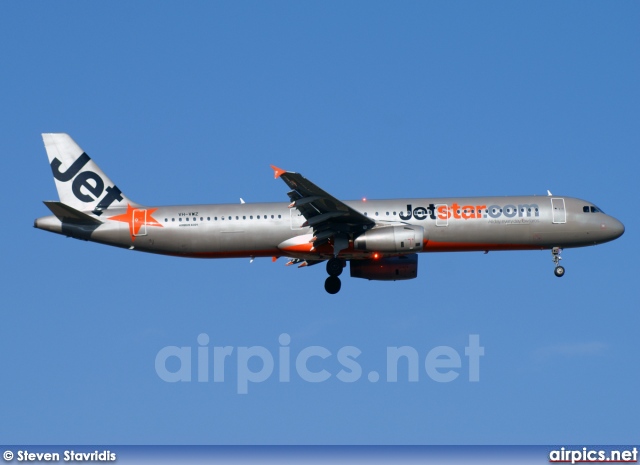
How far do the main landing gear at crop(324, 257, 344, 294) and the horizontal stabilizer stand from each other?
12.7 m

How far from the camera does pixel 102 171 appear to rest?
77.5 metres

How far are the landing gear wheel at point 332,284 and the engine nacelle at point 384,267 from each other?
55.7 inches

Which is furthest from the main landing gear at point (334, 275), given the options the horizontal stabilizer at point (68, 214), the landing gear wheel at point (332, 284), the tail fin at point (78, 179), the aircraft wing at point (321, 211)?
the horizontal stabilizer at point (68, 214)

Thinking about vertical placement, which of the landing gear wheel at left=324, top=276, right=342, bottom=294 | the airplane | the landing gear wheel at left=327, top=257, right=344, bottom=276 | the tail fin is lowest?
the landing gear wheel at left=324, top=276, right=342, bottom=294

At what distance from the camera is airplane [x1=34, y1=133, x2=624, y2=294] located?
73.1 meters

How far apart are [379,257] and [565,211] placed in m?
10.4

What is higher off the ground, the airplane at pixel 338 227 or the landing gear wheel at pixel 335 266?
the airplane at pixel 338 227

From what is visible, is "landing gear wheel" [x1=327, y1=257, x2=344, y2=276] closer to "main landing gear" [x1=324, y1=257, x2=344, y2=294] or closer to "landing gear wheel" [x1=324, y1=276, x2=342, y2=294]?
"main landing gear" [x1=324, y1=257, x2=344, y2=294]

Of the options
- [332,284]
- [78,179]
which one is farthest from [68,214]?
[332,284]

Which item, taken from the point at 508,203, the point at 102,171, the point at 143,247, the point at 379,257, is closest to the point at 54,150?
the point at 102,171

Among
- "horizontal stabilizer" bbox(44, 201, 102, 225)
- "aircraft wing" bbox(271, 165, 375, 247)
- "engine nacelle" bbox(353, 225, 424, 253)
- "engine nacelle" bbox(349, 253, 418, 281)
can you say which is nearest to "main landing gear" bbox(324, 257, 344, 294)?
"engine nacelle" bbox(349, 253, 418, 281)

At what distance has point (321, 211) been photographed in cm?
7219

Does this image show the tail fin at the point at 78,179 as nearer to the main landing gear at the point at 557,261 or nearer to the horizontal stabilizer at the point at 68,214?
the horizontal stabilizer at the point at 68,214

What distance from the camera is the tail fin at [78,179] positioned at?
76.1m
